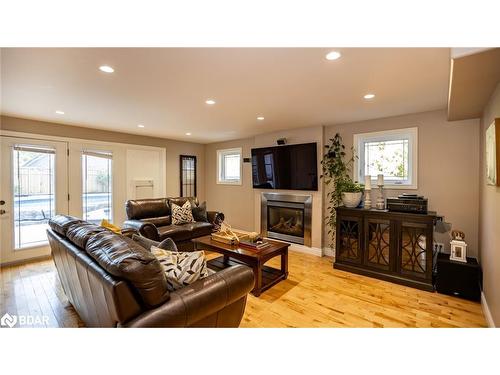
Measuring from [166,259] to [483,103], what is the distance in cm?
331

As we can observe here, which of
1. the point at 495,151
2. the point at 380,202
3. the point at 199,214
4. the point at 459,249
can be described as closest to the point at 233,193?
the point at 199,214

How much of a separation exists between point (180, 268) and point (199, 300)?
30 cm

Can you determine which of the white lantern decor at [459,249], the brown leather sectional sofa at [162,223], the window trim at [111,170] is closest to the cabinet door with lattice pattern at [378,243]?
the white lantern decor at [459,249]

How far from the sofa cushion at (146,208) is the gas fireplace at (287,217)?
206cm

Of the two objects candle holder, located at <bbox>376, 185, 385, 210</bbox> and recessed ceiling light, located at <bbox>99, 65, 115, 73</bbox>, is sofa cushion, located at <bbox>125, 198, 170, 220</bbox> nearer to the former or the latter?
recessed ceiling light, located at <bbox>99, 65, 115, 73</bbox>

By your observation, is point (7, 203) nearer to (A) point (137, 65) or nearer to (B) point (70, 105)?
(B) point (70, 105)

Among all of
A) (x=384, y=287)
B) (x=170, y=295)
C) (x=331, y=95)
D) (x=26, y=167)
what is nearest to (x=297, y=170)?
(x=331, y=95)

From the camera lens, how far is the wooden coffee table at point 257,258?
9.04 ft

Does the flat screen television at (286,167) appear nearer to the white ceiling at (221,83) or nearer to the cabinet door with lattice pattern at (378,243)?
the white ceiling at (221,83)

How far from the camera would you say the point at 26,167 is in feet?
12.5

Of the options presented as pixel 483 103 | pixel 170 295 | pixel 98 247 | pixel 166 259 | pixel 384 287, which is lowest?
pixel 384 287

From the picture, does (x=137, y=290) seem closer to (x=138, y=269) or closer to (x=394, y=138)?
(x=138, y=269)

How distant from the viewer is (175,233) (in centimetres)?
395
